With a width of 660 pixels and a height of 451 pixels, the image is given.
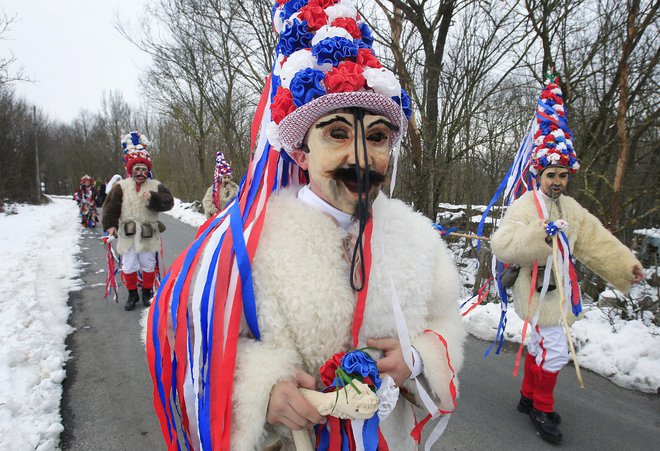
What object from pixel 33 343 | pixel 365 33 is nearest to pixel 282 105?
pixel 365 33

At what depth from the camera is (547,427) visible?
263cm

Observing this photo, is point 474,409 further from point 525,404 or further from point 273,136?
point 273,136

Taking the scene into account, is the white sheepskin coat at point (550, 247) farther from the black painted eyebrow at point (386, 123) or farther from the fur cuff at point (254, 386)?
the fur cuff at point (254, 386)

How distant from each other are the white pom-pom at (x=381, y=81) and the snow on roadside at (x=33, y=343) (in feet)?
9.70

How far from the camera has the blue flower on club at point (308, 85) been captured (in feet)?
4.47

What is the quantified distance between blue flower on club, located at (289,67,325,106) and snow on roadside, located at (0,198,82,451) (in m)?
2.76

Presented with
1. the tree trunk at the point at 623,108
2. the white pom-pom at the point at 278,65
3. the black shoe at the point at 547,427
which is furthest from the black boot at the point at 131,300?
the tree trunk at the point at 623,108

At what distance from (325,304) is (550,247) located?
215 centimetres

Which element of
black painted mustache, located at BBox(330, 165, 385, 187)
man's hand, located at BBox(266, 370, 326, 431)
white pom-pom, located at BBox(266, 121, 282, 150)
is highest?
white pom-pom, located at BBox(266, 121, 282, 150)

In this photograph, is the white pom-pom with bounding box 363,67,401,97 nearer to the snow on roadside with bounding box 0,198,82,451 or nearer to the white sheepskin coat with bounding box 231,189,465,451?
the white sheepskin coat with bounding box 231,189,465,451

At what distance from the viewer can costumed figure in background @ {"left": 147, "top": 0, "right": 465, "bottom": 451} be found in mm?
1260

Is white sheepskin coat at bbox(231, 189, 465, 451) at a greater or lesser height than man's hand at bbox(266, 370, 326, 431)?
greater

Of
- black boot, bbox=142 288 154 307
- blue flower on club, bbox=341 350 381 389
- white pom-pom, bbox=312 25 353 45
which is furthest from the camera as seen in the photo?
Result: black boot, bbox=142 288 154 307

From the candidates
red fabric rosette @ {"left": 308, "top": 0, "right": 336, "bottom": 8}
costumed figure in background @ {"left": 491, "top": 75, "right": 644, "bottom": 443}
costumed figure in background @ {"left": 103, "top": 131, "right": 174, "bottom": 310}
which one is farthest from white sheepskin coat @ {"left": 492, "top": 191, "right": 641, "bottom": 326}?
costumed figure in background @ {"left": 103, "top": 131, "right": 174, "bottom": 310}
